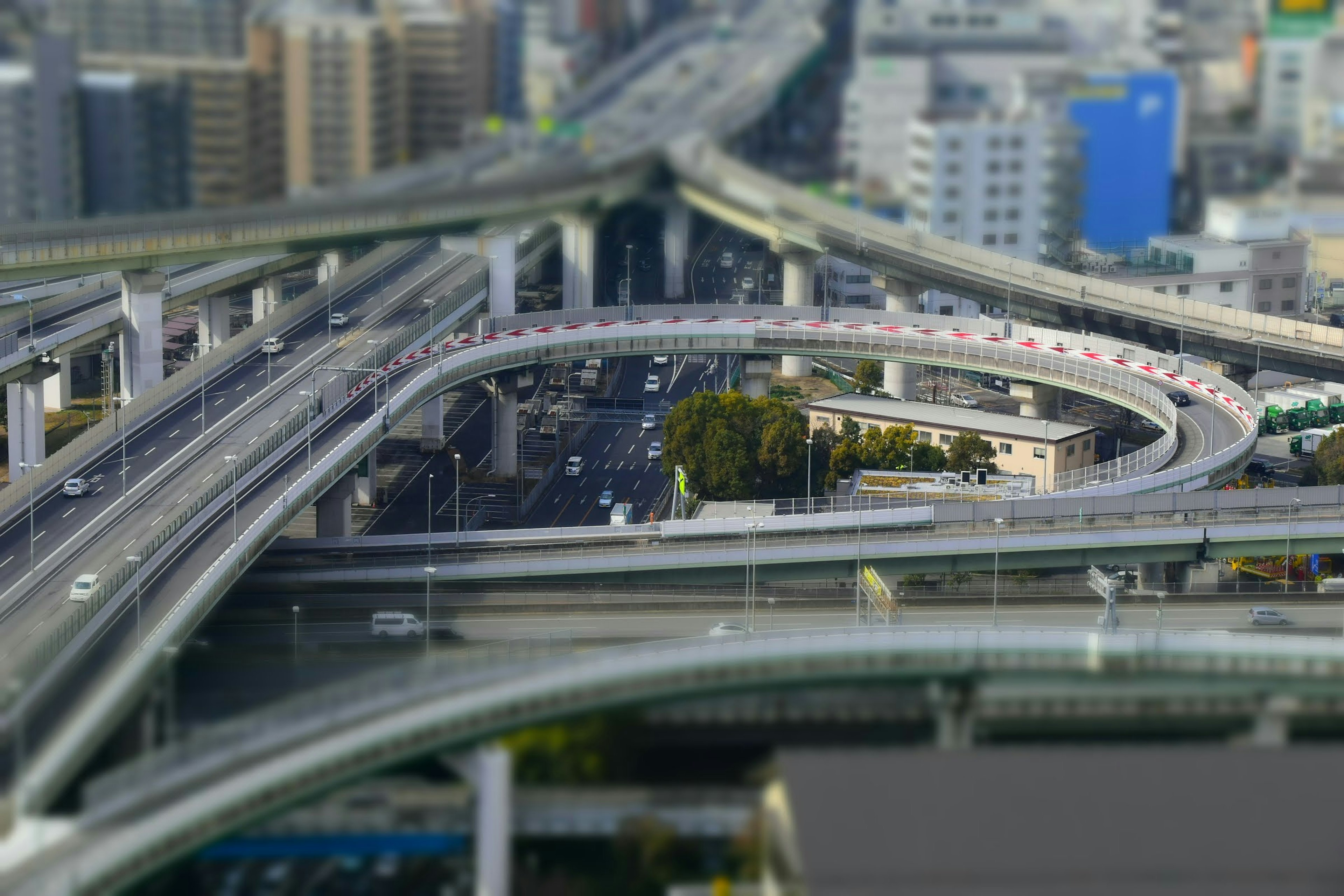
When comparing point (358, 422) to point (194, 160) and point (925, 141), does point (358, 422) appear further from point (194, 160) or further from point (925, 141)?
point (925, 141)

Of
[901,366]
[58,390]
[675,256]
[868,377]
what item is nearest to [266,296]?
[58,390]

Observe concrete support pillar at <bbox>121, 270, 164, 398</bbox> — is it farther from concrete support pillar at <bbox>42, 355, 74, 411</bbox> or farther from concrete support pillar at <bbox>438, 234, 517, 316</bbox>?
concrete support pillar at <bbox>438, 234, 517, 316</bbox>

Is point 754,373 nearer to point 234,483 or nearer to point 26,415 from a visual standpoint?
point 26,415

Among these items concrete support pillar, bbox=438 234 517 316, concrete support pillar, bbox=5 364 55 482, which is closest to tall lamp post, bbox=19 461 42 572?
concrete support pillar, bbox=5 364 55 482

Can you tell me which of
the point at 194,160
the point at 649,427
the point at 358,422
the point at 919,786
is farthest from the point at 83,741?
the point at 649,427

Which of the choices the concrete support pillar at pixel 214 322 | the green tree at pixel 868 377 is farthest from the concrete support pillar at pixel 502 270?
the green tree at pixel 868 377

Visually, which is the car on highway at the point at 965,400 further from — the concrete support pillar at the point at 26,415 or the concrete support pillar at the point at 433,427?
the concrete support pillar at the point at 26,415
